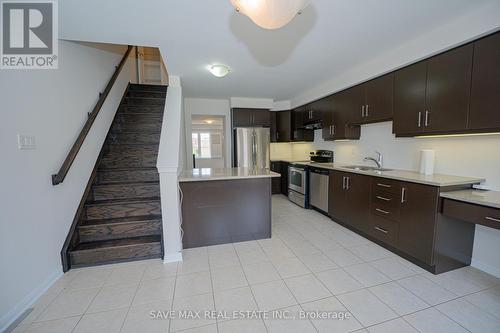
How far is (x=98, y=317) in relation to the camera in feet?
5.17

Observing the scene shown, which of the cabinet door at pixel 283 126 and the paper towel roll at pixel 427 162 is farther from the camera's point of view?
the cabinet door at pixel 283 126

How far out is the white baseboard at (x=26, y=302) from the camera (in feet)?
4.83

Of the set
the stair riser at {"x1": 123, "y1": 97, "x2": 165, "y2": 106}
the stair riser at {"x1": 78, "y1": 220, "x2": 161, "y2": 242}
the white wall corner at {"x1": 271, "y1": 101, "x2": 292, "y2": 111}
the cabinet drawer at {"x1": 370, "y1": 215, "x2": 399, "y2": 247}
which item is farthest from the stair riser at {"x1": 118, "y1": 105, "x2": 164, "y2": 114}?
the cabinet drawer at {"x1": 370, "y1": 215, "x2": 399, "y2": 247}

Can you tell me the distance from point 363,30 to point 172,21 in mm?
1854

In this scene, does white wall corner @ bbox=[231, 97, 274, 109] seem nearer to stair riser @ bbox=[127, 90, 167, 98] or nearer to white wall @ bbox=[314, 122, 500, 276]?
stair riser @ bbox=[127, 90, 167, 98]

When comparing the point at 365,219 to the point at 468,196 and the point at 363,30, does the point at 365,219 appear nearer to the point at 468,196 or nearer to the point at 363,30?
the point at 468,196

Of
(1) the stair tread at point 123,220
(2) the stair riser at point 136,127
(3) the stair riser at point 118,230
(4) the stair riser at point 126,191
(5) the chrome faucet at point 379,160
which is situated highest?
(2) the stair riser at point 136,127

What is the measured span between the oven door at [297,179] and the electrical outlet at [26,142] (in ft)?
12.4

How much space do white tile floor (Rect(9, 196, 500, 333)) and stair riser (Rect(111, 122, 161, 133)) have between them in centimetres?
228

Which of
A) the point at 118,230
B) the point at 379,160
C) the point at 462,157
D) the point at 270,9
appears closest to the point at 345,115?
the point at 379,160

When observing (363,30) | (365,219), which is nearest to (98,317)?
(365,219)

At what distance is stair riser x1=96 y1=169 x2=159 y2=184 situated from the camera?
2.92 m

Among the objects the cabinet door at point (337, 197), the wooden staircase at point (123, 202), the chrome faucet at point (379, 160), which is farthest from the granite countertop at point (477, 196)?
the wooden staircase at point (123, 202)

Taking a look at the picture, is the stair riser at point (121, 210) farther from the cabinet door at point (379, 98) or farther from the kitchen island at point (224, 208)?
the cabinet door at point (379, 98)
